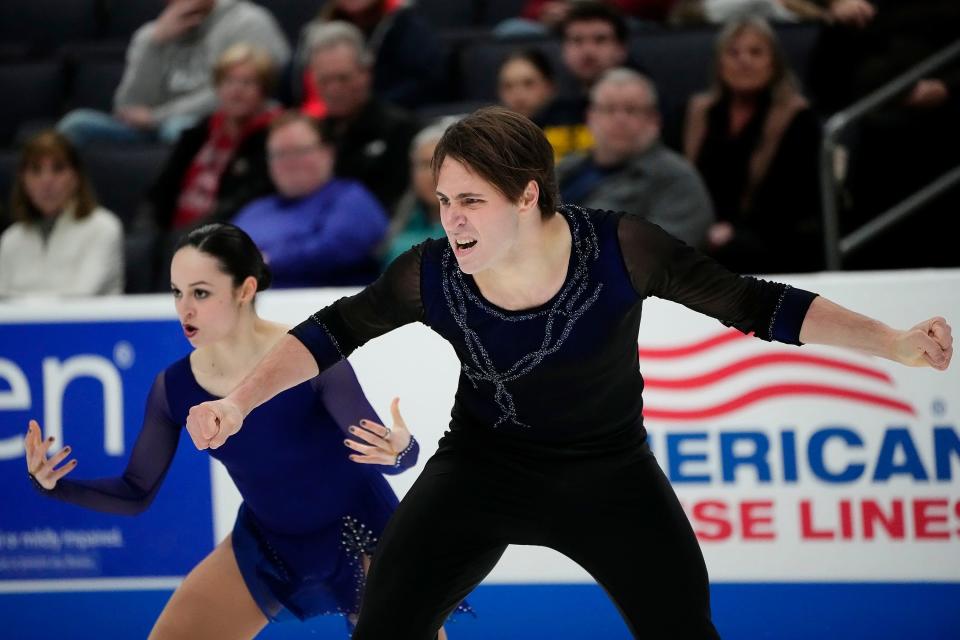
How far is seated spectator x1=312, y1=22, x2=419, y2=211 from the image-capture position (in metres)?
6.01

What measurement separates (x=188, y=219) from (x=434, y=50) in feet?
4.52

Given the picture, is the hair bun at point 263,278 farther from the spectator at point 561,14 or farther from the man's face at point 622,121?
the spectator at point 561,14

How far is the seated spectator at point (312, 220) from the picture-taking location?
540 cm

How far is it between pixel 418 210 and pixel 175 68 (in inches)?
82.5

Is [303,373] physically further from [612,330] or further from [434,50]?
[434,50]

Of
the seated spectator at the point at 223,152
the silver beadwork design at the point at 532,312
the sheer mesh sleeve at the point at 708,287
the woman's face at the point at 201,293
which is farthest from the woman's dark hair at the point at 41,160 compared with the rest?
the sheer mesh sleeve at the point at 708,287

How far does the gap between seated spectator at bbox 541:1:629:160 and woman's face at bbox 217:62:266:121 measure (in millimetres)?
1263

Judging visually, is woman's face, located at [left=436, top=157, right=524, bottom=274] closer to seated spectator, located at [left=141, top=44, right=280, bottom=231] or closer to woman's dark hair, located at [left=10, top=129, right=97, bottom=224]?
seated spectator, located at [left=141, top=44, right=280, bottom=231]

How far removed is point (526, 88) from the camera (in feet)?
19.9

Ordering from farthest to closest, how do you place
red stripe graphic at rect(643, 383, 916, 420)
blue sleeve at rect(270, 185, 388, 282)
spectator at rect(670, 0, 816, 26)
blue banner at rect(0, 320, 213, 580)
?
spectator at rect(670, 0, 816, 26) < blue sleeve at rect(270, 185, 388, 282) < blue banner at rect(0, 320, 213, 580) < red stripe graphic at rect(643, 383, 916, 420)

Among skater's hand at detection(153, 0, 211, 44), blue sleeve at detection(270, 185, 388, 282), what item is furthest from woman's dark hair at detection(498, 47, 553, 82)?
skater's hand at detection(153, 0, 211, 44)

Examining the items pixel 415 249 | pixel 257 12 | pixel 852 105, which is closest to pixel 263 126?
pixel 257 12

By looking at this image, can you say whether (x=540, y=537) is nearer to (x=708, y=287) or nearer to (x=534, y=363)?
(x=534, y=363)

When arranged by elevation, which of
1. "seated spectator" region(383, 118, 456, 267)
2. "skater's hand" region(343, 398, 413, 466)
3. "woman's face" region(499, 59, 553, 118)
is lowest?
"skater's hand" region(343, 398, 413, 466)
